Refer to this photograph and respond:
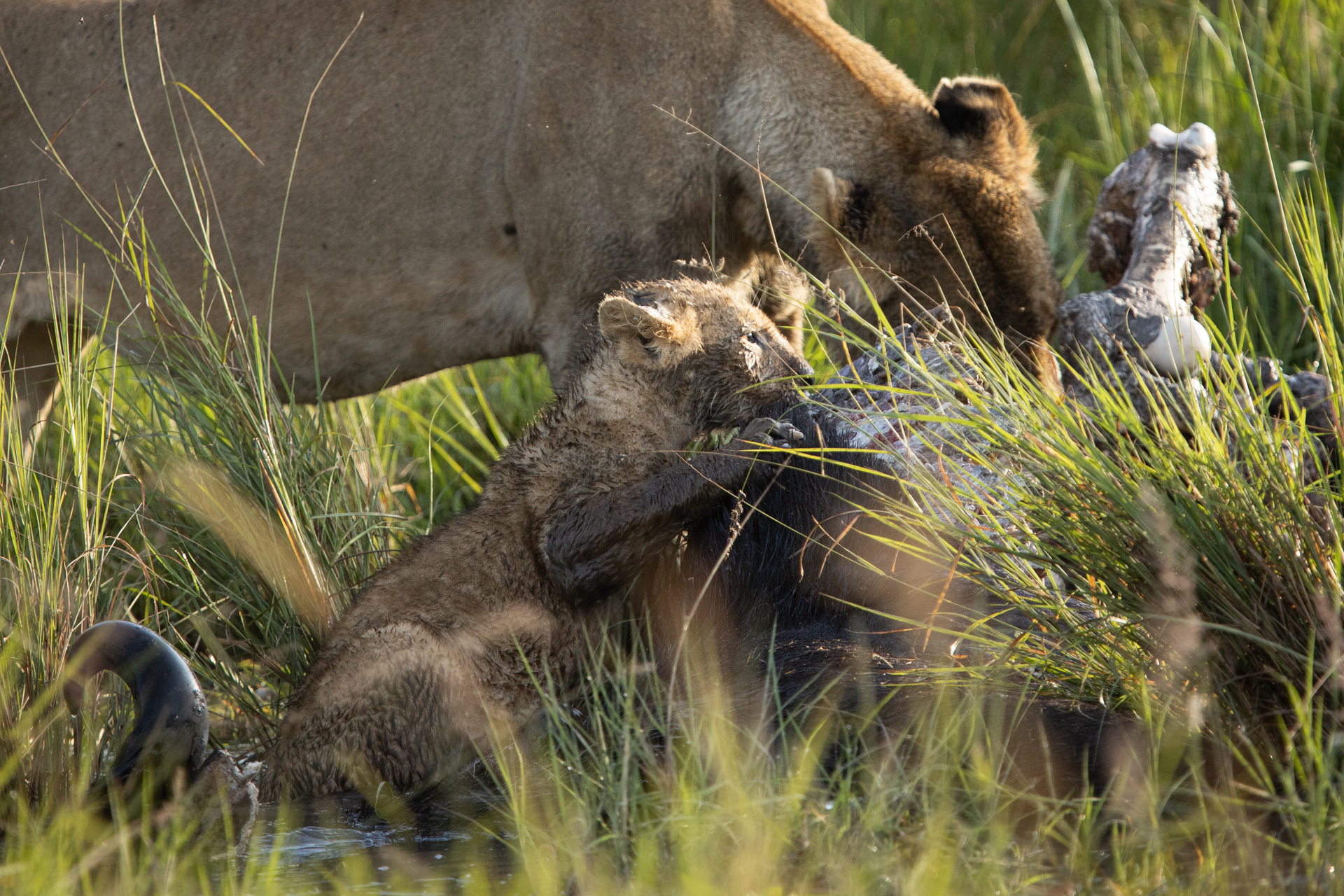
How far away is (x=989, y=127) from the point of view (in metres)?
4.29

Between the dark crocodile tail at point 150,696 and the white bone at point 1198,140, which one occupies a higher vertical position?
the white bone at point 1198,140

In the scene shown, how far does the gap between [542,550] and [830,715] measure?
42.6 inches

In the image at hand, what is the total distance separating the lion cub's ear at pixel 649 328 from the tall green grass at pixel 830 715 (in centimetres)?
83

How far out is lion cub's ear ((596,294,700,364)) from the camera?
370cm

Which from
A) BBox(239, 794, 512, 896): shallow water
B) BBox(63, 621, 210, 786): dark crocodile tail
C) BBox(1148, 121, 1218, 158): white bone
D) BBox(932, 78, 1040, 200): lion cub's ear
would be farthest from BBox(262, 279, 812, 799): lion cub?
BBox(1148, 121, 1218, 158): white bone

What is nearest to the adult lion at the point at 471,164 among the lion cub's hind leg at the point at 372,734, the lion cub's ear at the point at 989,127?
the lion cub's ear at the point at 989,127

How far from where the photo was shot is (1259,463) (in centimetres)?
264

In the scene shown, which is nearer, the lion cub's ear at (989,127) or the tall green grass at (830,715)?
the tall green grass at (830,715)

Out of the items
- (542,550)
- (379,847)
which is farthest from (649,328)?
(379,847)

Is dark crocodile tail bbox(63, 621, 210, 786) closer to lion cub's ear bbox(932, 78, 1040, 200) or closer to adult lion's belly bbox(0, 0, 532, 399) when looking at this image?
adult lion's belly bbox(0, 0, 532, 399)

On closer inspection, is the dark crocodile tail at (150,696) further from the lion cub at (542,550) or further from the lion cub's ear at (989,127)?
the lion cub's ear at (989,127)

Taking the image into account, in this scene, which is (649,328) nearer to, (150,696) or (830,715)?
(830,715)

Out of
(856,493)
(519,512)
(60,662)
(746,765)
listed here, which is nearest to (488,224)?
(519,512)

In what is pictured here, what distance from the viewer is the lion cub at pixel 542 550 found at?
3.37 meters
